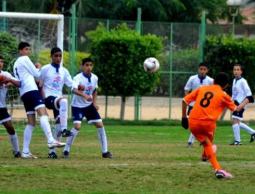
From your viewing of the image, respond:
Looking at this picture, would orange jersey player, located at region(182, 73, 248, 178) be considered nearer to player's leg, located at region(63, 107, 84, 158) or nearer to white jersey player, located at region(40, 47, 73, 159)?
player's leg, located at region(63, 107, 84, 158)

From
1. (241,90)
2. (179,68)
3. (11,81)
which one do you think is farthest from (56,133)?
(179,68)

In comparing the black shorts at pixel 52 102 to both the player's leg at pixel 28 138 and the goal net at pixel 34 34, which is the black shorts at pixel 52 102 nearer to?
the player's leg at pixel 28 138

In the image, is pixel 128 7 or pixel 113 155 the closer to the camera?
pixel 113 155

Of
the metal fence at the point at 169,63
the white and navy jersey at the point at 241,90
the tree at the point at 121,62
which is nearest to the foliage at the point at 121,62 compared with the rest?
the tree at the point at 121,62

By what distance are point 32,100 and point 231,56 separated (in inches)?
630

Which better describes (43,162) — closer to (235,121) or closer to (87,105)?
(87,105)

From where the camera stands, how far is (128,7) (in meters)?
47.8

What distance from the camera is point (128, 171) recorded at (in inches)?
532

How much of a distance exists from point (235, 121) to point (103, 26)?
418 inches

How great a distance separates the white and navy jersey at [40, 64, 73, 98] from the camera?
54.0 feet

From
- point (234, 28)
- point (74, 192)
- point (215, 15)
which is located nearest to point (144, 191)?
point (74, 192)

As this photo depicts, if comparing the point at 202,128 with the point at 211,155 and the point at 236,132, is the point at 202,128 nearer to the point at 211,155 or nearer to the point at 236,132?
the point at 211,155

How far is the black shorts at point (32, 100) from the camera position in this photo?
15802 millimetres

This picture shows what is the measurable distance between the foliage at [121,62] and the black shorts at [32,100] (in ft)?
45.0
